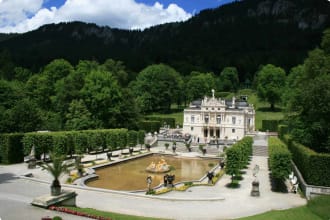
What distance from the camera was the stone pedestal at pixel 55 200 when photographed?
49.1 feet

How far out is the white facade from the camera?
195 feet

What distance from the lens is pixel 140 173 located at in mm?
31719

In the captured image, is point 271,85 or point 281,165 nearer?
point 281,165

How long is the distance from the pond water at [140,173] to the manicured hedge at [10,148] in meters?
8.57

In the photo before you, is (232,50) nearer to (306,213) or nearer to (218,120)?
(218,120)

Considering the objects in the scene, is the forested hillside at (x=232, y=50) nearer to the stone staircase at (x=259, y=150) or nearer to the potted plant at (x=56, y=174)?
the stone staircase at (x=259, y=150)

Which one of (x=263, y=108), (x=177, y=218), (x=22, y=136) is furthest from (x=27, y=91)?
(x=263, y=108)

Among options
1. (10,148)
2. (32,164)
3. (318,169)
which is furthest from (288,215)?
(10,148)

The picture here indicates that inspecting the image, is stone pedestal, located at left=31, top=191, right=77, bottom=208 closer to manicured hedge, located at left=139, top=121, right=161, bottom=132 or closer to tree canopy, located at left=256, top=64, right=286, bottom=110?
manicured hedge, located at left=139, top=121, right=161, bottom=132

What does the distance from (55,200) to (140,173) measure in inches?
660

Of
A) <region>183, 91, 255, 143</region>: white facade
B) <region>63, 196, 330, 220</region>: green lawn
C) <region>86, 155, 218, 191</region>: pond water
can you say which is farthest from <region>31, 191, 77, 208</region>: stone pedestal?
<region>183, 91, 255, 143</region>: white facade

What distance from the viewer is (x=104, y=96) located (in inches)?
2026

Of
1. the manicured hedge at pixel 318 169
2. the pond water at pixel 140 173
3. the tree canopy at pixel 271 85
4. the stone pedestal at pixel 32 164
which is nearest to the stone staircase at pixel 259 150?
the pond water at pixel 140 173

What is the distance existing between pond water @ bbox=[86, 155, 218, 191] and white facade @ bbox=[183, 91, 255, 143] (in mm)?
17785
